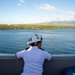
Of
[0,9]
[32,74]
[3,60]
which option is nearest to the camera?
[32,74]

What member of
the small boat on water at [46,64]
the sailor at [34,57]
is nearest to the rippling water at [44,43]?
the small boat on water at [46,64]

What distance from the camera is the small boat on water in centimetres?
290

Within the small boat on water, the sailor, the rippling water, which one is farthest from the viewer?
the rippling water

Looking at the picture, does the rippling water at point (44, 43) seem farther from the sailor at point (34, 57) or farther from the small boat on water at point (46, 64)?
the sailor at point (34, 57)

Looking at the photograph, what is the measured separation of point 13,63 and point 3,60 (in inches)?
5.3

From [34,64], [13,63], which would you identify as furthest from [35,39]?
[13,63]

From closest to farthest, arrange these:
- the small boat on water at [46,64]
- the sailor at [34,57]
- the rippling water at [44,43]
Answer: the sailor at [34,57], the small boat on water at [46,64], the rippling water at [44,43]

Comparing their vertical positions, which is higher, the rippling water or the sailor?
the sailor

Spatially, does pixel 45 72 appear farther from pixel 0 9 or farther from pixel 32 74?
pixel 0 9

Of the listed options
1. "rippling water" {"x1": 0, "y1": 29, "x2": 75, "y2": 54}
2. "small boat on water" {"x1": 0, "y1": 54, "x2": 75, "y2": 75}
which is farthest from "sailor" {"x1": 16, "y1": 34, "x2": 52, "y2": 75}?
"rippling water" {"x1": 0, "y1": 29, "x2": 75, "y2": 54}

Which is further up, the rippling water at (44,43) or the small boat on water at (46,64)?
the small boat on water at (46,64)

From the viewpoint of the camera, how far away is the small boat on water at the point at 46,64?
2.90 meters

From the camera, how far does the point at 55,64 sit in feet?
9.69

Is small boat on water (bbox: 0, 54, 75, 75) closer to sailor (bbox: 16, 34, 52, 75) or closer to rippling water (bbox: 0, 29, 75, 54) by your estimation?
sailor (bbox: 16, 34, 52, 75)
